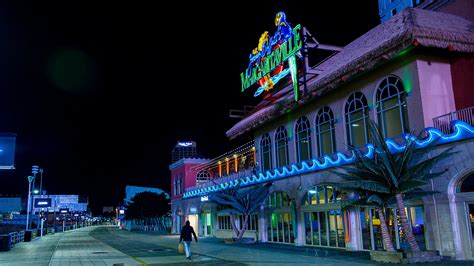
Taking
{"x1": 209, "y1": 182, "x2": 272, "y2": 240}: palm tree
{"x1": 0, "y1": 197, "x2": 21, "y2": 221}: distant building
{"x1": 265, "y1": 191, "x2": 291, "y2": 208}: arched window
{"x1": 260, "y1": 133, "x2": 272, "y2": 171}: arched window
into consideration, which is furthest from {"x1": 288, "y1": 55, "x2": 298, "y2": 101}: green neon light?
{"x1": 0, "y1": 197, "x2": 21, "y2": 221}: distant building

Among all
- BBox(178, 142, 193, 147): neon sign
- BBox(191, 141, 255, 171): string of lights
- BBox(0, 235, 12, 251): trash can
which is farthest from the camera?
BBox(178, 142, 193, 147): neon sign

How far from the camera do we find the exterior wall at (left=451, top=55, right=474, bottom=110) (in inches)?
700

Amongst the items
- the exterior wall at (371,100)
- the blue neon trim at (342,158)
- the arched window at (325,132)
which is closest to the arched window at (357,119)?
the exterior wall at (371,100)

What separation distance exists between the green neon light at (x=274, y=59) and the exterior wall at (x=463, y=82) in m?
9.06

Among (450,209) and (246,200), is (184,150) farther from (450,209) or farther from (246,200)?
(450,209)

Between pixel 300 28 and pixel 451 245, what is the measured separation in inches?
574

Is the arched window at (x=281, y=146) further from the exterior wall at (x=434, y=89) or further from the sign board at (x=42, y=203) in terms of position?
the sign board at (x=42, y=203)

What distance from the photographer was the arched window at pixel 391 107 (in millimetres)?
18531

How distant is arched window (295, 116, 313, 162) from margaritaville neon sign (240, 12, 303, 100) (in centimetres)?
208

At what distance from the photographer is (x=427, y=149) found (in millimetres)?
15273

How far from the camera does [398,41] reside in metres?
17.1

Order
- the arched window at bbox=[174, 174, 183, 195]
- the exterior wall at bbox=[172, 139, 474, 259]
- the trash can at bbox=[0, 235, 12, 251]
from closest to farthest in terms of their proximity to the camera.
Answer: the exterior wall at bbox=[172, 139, 474, 259] < the trash can at bbox=[0, 235, 12, 251] < the arched window at bbox=[174, 174, 183, 195]

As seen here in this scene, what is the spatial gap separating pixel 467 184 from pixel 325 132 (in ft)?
30.3

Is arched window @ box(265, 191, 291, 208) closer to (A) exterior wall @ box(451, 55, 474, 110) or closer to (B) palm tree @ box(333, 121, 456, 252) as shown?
(B) palm tree @ box(333, 121, 456, 252)
